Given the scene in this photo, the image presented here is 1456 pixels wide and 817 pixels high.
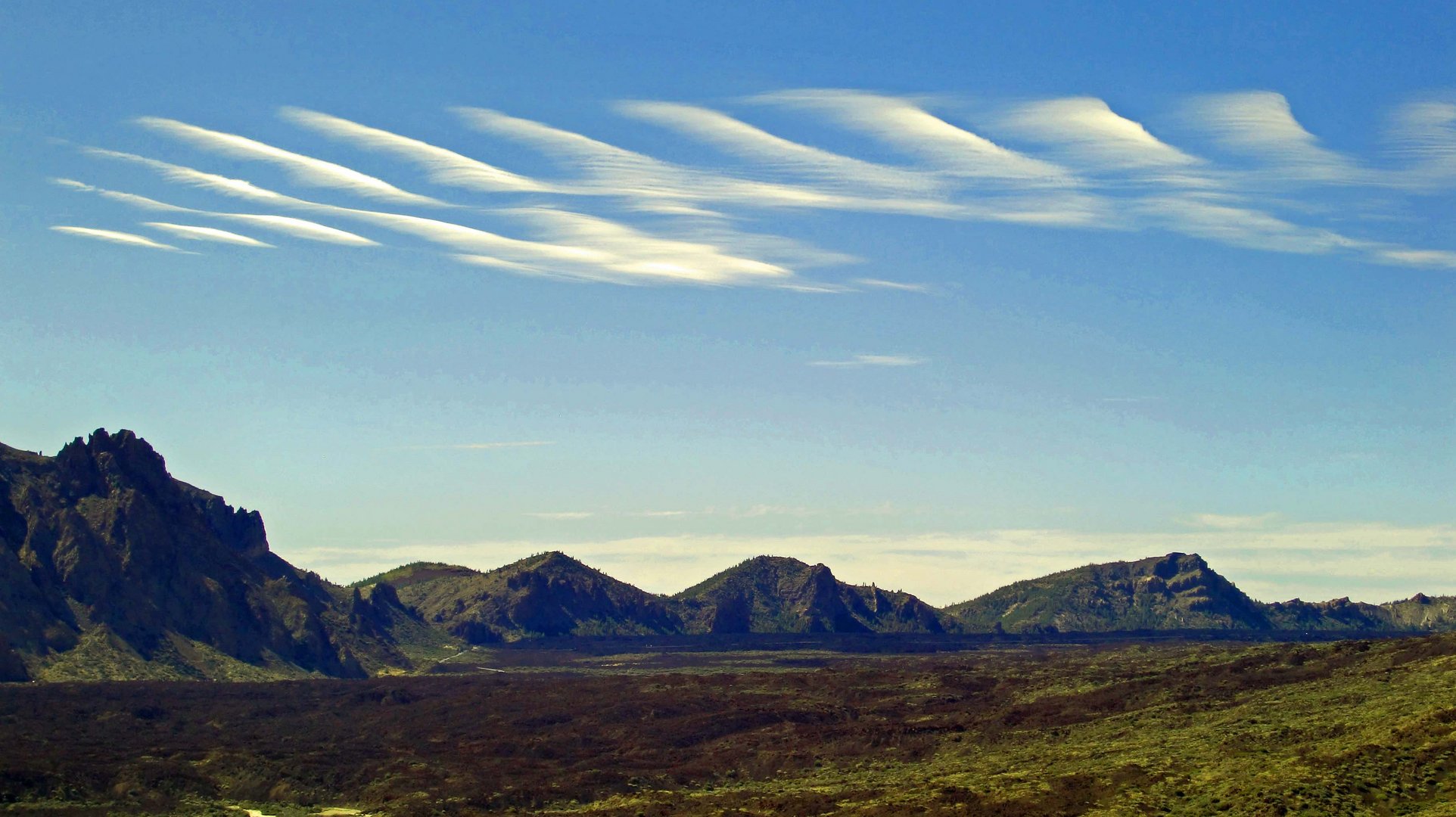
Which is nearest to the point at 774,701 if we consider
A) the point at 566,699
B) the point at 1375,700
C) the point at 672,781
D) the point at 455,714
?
the point at 566,699

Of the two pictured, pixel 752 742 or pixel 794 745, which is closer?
pixel 794 745

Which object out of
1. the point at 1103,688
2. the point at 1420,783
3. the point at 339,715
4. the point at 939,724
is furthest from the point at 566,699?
the point at 1420,783

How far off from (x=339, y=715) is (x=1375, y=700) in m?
119

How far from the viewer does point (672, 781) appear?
131m

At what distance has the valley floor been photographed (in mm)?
95188

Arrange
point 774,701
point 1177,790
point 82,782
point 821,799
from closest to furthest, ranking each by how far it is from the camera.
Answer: point 1177,790
point 821,799
point 82,782
point 774,701

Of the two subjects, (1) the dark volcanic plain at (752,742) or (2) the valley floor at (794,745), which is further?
(1) the dark volcanic plain at (752,742)

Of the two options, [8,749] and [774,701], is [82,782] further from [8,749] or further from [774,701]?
[774,701]

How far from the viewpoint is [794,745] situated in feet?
490

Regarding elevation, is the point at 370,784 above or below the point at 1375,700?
below

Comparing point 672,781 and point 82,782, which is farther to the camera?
point 672,781

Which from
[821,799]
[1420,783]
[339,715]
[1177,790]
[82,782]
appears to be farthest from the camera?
[339,715]

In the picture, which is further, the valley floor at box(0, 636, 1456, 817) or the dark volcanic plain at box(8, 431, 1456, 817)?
the dark volcanic plain at box(8, 431, 1456, 817)

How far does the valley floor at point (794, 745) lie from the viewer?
9519 centimetres
